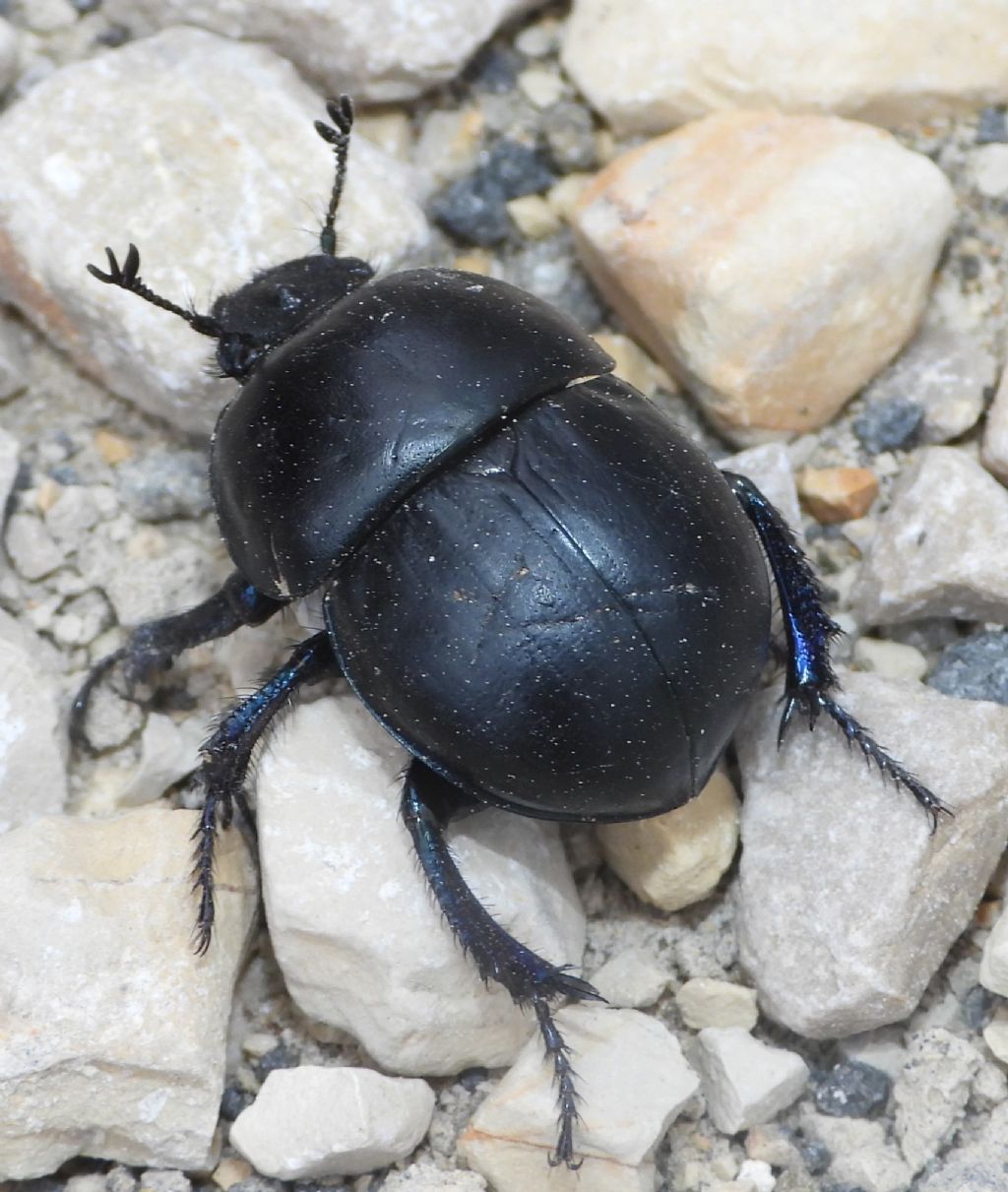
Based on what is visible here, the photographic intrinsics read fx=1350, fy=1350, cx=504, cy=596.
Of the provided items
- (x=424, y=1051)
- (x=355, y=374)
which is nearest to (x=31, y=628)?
(x=355, y=374)

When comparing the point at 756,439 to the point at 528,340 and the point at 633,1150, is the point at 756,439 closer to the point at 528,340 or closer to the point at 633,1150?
the point at 528,340

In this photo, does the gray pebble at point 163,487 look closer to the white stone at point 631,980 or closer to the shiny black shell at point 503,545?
the shiny black shell at point 503,545

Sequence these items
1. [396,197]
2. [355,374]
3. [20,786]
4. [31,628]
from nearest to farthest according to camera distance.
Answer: [355,374] → [20,786] → [31,628] → [396,197]

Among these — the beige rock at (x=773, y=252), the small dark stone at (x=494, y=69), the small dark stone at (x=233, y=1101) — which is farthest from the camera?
the small dark stone at (x=494, y=69)

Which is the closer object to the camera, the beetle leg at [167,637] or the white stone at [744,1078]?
the white stone at [744,1078]

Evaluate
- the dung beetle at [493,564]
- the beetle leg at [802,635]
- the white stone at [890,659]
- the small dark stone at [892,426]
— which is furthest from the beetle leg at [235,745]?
the small dark stone at [892,426]

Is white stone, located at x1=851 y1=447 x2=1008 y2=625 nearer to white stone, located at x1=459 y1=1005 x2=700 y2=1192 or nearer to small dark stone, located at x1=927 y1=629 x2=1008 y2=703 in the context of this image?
small dark stone, located at x1=927 y1=629 x2=1008 y2=703

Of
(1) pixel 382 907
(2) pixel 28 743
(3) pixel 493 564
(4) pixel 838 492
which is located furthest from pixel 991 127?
(2) pixel 28 743
